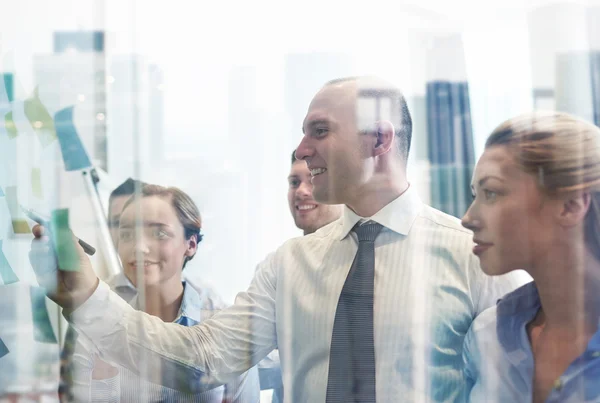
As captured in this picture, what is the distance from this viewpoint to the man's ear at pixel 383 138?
1.26m

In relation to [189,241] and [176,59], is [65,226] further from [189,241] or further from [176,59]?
[176,59]

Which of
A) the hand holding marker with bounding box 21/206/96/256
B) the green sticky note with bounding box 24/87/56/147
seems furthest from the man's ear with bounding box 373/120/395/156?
the green sticky note with bounding box 24/87/56/147

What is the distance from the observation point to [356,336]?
4.14 feet

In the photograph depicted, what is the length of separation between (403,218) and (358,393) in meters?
0.36

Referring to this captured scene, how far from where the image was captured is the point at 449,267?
4.09ft

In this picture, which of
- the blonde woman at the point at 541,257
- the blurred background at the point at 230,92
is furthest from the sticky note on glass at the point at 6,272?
the blonde woman at the point at 541,257

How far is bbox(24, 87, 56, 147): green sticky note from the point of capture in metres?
1.50

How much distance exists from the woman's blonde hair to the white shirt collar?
212mm

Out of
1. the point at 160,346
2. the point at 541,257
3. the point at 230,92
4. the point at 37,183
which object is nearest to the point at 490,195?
the point at 541,257

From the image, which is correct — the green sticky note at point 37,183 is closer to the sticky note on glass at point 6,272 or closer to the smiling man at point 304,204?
the sticky note on glass at point 6,272

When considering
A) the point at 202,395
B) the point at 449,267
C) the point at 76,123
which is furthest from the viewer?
the point at 76,123

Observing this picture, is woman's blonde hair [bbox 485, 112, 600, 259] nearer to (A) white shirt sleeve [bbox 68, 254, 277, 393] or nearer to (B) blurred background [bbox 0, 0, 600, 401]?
(B) blurred background [bbox 0, 0, 600, 401]

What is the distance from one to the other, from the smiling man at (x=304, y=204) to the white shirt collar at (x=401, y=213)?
0.09 metres

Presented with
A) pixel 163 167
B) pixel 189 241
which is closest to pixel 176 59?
pixel 163 167
